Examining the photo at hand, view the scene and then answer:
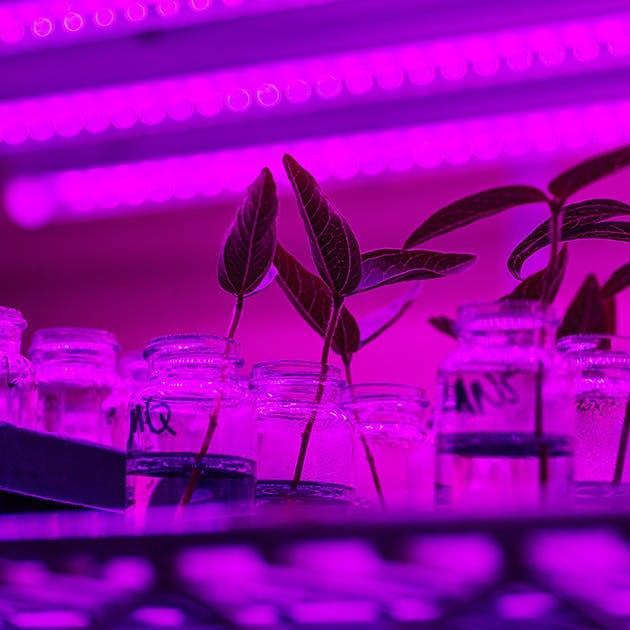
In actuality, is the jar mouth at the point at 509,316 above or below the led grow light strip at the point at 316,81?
below

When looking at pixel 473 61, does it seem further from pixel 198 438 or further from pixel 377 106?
pixel 198 438

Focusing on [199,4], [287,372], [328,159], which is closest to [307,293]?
[287,372]

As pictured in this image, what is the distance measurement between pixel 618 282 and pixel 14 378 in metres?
0.49

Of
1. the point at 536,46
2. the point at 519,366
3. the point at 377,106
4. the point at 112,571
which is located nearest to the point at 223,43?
the point at 377,106

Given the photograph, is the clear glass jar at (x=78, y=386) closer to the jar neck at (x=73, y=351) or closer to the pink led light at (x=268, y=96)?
the jar neck at (x=73, y=351)

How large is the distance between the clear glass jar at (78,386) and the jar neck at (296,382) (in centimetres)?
26

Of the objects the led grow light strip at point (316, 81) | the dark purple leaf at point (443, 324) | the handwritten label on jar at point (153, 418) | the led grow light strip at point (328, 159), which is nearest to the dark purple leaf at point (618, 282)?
the dark purple leaf at point (443, 324)

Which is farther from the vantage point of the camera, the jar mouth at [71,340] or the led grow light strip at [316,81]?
the led grow light strip at [316,81]

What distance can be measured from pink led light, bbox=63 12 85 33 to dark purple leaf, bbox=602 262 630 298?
1.47m

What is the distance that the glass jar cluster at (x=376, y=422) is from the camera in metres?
0.57

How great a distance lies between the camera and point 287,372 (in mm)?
741

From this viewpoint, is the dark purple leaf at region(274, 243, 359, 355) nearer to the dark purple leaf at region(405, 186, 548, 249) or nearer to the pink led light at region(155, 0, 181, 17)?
the dark purple leaf at region(405, 186, 548, 249)

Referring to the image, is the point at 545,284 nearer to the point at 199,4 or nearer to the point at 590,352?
the point at 590,352

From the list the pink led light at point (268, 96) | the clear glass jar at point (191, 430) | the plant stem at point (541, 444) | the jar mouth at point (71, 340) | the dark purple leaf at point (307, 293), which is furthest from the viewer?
the pink led light at point (268, 96)
